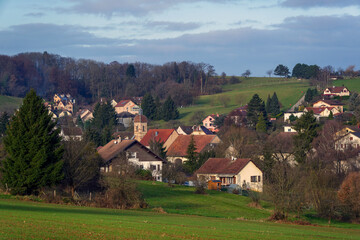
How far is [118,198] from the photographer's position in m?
38.2

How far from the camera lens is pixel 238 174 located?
6531 centimetres

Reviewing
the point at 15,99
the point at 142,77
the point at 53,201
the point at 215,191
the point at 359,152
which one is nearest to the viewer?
the point at 53,201

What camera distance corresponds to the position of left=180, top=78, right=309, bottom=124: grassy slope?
5787 inches

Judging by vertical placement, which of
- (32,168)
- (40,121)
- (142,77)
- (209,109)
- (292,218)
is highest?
(142,77)

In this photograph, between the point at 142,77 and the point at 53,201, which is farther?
the point at 142,77

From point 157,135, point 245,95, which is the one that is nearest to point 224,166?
point 157,135

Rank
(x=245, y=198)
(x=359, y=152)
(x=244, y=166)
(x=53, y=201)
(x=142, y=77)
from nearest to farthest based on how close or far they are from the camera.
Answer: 1. (x=53, y=201)
2. (x=245, y=198)
3. (x=244, y=166)
4. (x=359, y=152)
5. (x=142, y=77)

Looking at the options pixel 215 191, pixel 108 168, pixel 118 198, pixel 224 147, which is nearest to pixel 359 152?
pixel 224 147

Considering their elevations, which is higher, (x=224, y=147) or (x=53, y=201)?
(x=224, y=147)

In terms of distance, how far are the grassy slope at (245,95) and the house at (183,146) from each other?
41.7 metres

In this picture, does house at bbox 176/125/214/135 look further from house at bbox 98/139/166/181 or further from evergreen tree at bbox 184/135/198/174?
house at bbox 98/139/166/181

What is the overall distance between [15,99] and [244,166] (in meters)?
98.5

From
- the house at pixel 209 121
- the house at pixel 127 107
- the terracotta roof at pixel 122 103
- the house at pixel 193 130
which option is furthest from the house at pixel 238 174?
the terracotta roof at pixel 122 103

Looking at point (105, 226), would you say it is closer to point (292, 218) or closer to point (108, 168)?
point (292, 218)
